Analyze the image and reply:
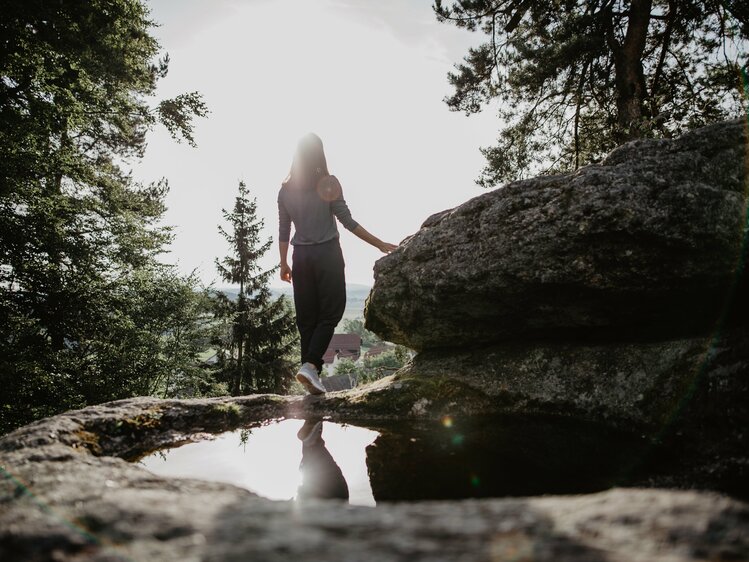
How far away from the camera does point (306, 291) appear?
444 cm

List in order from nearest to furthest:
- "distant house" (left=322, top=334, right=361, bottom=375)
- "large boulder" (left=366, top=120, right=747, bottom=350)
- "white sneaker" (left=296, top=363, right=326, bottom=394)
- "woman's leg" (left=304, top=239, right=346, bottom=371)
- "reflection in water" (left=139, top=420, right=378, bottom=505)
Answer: "reflection in water" (left=139, top=420, right=378, bottom=505) → "large boulder" (left=366, top=120, right=747, bottom=350) → "white sneaker" (left=296, top=363, right=326, bottom=394) → "woman's leg" (left=304, top=239, right=346, bottom=371) → "distant house" (left=322, top=334, right=361, bottom=375)

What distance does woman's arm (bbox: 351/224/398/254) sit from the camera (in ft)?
15.0

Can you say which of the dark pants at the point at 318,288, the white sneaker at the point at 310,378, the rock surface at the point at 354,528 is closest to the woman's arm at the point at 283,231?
the dark pants at the point at 318,288

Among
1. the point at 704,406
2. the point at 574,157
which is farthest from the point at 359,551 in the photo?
the point at 574,157

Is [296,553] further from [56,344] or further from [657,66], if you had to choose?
[657,66]

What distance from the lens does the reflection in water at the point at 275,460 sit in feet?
7.21

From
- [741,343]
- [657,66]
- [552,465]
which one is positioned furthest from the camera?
[657,66]

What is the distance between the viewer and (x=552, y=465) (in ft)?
7.04

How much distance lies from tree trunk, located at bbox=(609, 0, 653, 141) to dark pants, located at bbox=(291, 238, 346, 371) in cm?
681

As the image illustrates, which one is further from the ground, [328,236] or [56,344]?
[328,236]

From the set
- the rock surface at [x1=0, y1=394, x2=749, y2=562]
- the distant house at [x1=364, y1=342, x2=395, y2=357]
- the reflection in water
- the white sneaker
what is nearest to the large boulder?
the white sneaker

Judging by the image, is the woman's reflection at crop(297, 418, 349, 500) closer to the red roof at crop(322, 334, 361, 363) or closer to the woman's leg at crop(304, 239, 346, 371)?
the woman's leg at crop(304, 239, 346, 371)

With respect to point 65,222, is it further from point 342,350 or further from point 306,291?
point 342,350

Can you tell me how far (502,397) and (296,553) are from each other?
292 centimetres
